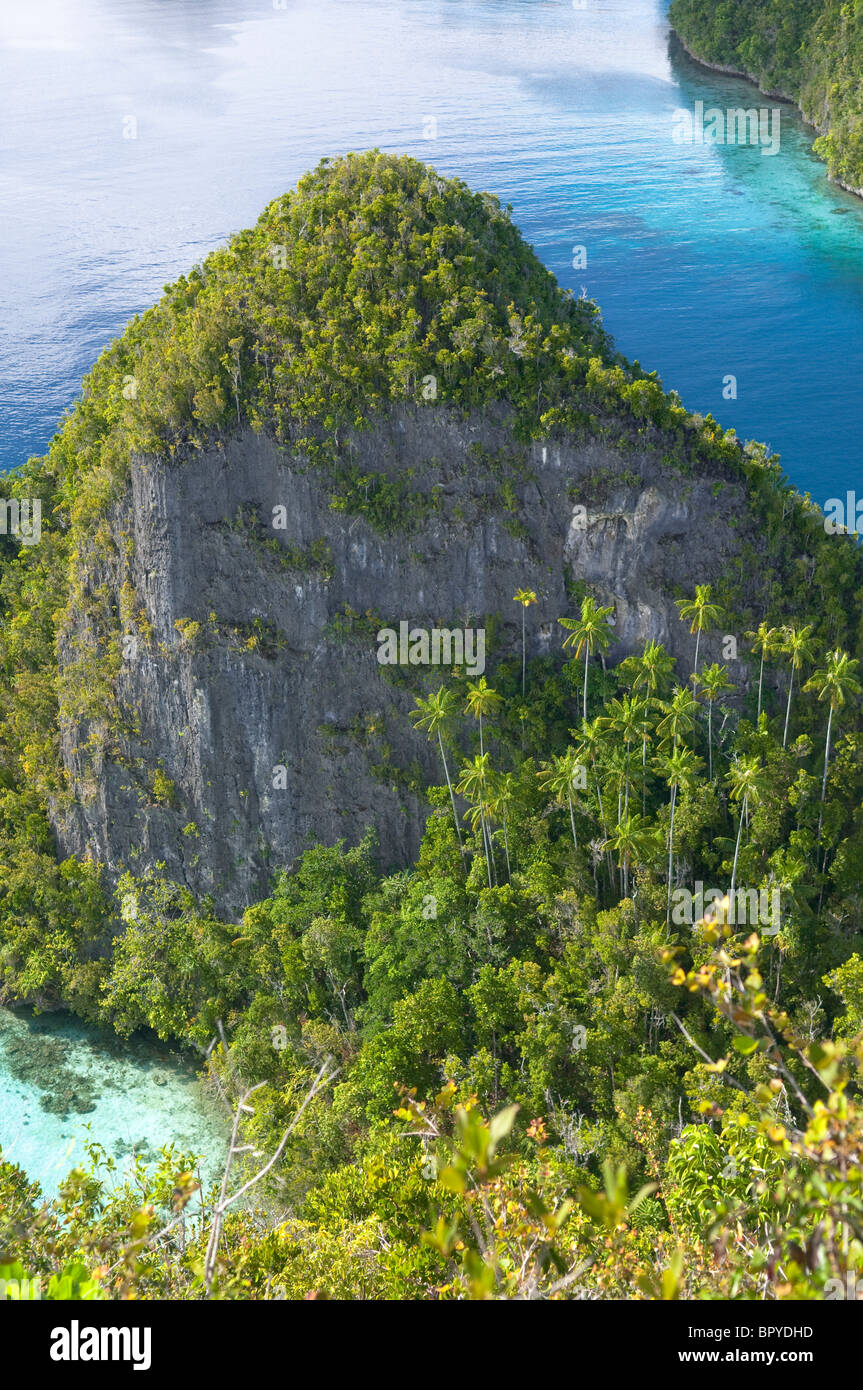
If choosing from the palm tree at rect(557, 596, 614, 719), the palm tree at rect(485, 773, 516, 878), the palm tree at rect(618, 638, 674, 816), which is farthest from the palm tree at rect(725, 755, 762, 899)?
the palm tree at rect(485, 773, 516, 878)

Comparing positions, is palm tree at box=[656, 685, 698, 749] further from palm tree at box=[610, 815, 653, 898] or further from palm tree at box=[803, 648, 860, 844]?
palm tree at box=[803, 648, 860, 844]

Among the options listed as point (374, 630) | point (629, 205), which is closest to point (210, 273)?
point (374, 630)

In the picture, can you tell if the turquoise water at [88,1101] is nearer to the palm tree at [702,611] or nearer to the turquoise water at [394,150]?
the turquoise water at [394,150]

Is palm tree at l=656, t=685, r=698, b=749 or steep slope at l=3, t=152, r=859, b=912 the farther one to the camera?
steep slope at l=3, t=152, r=859, b=912

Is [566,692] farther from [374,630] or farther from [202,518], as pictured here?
[202,518]

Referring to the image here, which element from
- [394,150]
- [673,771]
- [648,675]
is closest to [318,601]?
[648,675]

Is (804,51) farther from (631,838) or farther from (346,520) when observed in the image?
(631,838)
